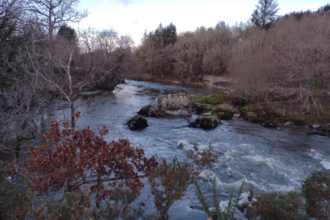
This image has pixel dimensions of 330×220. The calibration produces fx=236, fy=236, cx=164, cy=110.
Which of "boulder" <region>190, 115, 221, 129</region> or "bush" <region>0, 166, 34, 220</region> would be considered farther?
"boulder" <region>190, 115, 221, 129</region>

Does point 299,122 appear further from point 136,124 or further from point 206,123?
point 136,124

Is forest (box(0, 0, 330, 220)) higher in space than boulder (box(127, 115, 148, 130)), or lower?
higher

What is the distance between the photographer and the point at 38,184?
3.59 metres

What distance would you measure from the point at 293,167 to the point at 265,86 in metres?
12.2

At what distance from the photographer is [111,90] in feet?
94.1

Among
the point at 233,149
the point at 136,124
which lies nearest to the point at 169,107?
the point at 136,124

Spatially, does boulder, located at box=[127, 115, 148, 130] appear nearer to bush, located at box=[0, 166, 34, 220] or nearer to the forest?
the forest

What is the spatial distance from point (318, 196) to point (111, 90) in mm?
26898

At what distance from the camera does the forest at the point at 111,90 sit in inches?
133

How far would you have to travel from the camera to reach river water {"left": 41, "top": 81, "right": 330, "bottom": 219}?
6922 millimetres

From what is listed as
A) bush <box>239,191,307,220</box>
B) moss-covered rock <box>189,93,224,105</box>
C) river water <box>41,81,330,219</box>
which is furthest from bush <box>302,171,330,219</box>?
Result: moss-covered rock <box>189,93,224,105</box>

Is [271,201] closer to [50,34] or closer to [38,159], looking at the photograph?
[38,159]

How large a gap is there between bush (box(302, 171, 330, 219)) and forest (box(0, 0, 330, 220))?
0.05ft

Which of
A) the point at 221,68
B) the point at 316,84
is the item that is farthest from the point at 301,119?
the point at 221,68
